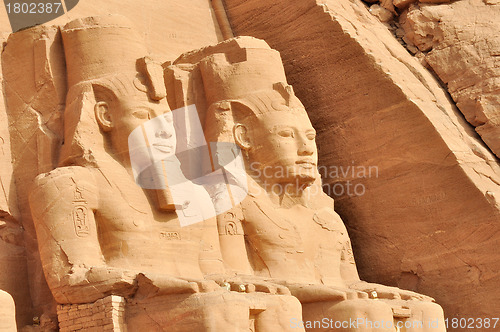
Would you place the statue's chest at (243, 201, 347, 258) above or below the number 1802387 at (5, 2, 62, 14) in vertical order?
below

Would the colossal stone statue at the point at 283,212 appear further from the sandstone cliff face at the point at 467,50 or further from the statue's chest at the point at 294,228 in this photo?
the sandstone cliff face at the point at 467,50

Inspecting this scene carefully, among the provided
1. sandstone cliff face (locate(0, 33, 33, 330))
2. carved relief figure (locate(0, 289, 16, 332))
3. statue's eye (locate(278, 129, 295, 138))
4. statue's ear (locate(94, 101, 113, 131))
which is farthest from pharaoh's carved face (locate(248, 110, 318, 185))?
carved relief figure (locate(0, 289, 16, 332))

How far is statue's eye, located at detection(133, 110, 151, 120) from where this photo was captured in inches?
343

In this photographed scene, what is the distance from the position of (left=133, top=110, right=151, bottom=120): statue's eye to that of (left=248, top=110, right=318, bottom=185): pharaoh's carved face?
4.16 feet

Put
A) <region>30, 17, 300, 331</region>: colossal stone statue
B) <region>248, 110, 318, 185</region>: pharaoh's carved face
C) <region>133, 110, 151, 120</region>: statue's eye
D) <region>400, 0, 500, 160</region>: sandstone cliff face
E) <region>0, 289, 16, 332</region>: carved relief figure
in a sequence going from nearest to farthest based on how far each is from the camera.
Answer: <region>0, 289, 16, 332</region>: carved relief figure → <region>30, 17, 300, 331</region>: colossal stone statue → <region>133, 110, 151, 120</region>: statue's eye → <region>248, 110, 318, 185</region>: pharaoh's carved face → <region>400, 0, 500, 160</region>: sandstone cliff face

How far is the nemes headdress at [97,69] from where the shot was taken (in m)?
8.58

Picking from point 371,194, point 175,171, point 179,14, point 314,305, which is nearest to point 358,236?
point 371,194

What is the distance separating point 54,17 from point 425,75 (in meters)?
4.31

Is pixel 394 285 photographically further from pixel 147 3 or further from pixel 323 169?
pixel 147 3

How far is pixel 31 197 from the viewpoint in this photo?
810 cm

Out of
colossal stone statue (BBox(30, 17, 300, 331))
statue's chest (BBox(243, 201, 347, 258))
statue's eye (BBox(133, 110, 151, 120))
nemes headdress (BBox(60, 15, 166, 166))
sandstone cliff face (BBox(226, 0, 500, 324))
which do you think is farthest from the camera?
sandstone cliff face (BBox(226, 0, 500, 324))

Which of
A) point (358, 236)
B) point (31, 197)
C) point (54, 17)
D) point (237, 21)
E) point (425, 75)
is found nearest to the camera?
point (31, 197)

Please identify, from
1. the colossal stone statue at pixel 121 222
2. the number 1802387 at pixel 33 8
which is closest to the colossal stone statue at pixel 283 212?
the colossal stone statue at pixel 121 222

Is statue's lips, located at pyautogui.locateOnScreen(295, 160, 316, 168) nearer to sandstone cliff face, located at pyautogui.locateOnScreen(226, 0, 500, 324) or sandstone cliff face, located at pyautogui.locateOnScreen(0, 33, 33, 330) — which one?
sandstone cliff face, located at pyautogui.locateOnScreen(226, 0, 500, 324)
